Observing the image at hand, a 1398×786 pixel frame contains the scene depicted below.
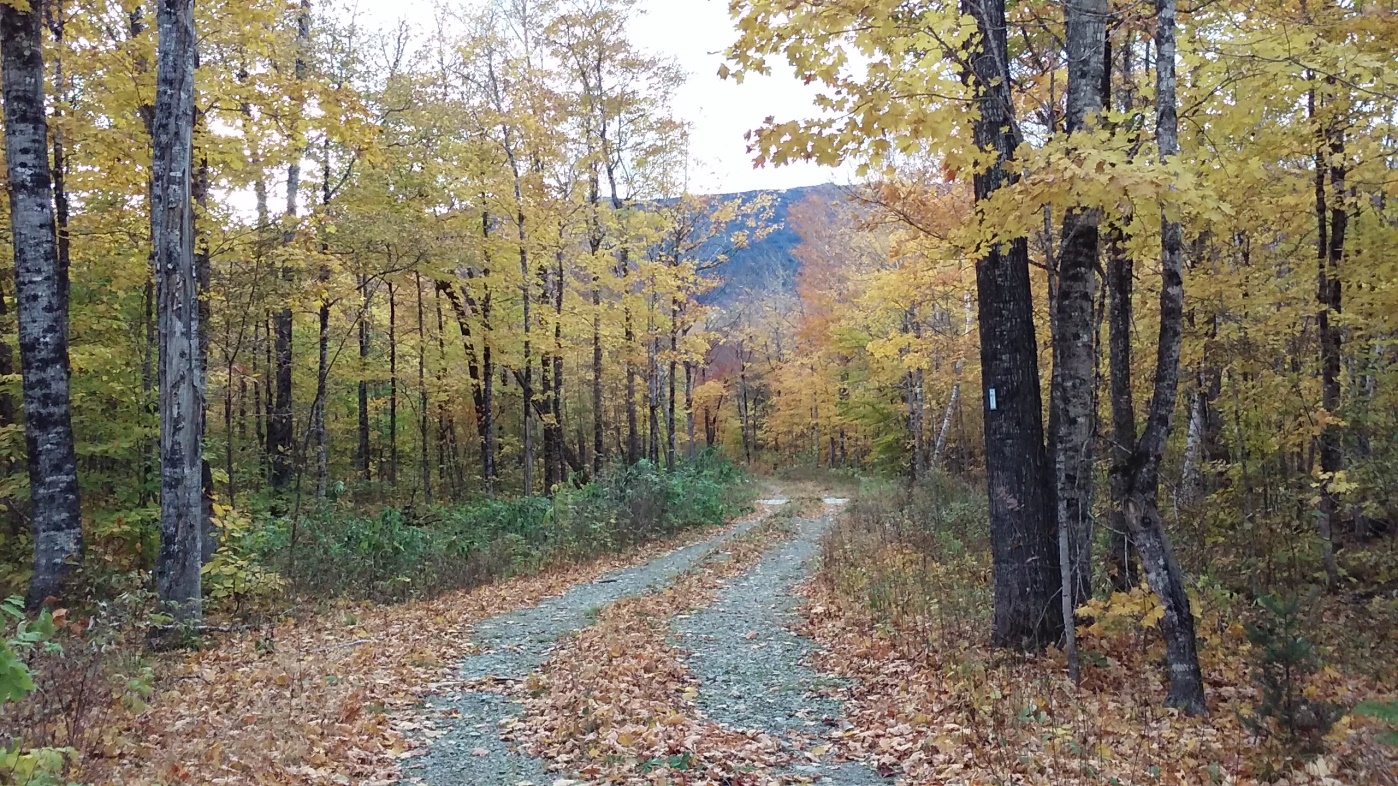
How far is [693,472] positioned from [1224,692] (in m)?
19.0

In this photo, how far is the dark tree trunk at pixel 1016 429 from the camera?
6.70 m

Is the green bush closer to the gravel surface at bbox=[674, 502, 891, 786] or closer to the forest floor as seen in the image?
the forest floor

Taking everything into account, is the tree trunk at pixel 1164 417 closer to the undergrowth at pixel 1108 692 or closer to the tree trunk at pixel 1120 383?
the undergrowth at pixel 1108 692

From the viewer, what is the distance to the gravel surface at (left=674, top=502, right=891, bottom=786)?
573cm

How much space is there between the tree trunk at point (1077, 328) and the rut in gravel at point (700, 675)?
2.36 metres

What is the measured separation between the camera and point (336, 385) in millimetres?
22891

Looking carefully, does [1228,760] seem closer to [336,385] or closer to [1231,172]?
[1231,172]

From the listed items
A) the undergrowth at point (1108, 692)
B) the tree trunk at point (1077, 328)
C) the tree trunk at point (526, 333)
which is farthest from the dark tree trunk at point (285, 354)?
the tree trunk at point (1077, 328)

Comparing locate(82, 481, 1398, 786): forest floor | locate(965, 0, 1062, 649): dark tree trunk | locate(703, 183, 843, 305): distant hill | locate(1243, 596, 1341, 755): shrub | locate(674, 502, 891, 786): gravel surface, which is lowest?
locate(674, 502, 891, 786): gravel surface

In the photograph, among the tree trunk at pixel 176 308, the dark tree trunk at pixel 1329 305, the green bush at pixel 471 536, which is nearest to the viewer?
the tree trunk at pixel 176 308

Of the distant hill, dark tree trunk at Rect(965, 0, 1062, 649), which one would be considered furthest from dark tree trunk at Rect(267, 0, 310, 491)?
the distant hill

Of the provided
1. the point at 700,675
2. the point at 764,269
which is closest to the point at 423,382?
the point at 700,675

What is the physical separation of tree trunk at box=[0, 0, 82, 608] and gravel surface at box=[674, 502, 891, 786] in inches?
249

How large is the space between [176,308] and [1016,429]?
777 centimetres
